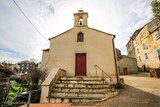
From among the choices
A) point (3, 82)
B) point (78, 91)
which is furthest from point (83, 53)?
point (3, 82)

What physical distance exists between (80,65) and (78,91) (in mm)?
4387

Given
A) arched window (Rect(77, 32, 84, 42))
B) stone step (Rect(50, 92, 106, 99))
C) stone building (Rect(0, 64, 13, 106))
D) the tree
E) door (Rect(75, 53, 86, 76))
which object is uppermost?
the tree

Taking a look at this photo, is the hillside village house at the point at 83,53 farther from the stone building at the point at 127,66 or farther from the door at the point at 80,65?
the stone building at the point at 127,66

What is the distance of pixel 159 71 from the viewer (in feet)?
58.9

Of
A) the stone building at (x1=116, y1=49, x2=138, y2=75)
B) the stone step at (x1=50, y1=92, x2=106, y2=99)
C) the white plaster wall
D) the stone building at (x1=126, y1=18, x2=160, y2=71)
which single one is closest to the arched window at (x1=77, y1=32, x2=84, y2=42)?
the white plaster wall

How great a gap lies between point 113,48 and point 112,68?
2.12 metres

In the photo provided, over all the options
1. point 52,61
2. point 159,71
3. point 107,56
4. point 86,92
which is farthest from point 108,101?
point 159,71

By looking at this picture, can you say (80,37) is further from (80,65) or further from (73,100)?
(73,100)

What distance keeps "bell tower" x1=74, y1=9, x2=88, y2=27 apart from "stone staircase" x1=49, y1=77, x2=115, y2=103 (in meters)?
6.63

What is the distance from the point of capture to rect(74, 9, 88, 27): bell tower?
1443 centimetres

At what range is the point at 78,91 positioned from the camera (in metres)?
8.93

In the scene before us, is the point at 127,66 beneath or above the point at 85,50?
beneath

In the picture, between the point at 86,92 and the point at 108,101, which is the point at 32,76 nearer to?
the point at 86,92

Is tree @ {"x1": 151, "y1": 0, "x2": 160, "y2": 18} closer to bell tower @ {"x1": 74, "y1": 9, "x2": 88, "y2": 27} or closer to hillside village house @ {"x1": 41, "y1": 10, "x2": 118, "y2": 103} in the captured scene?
hillside village house @ {"x1": 41, "y1": 10, "x2": 118, "y2": 103}
